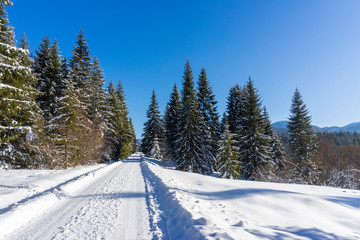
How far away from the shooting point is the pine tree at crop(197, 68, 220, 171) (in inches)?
863

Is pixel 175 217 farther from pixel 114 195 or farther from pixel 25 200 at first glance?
pixel 25 200

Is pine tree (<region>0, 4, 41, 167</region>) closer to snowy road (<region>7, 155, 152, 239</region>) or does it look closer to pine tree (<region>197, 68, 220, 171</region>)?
snowy road (<region>7, 155, 152, 239</region>)

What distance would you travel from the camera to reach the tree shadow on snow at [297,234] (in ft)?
9.50

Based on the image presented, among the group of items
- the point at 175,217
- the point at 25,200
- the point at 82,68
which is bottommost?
the point at 25,200

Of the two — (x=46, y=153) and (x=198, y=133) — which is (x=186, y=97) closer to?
(x=198, y=133)

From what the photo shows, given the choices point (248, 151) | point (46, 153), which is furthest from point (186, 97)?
point (46, 153)

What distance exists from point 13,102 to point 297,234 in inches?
586

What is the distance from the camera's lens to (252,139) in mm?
19719

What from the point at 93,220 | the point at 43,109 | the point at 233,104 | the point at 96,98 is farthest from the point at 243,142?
the point at 43,109

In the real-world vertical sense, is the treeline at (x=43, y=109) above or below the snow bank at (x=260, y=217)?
above

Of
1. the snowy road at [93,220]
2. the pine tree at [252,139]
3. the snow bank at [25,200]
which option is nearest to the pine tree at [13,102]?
the snow bank at [25,200]

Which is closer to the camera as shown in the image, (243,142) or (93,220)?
(93,220)

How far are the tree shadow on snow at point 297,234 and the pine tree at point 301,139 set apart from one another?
21579 millimetres

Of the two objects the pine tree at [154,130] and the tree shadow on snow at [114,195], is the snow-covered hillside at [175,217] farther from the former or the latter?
the pine tree at [154,130]
